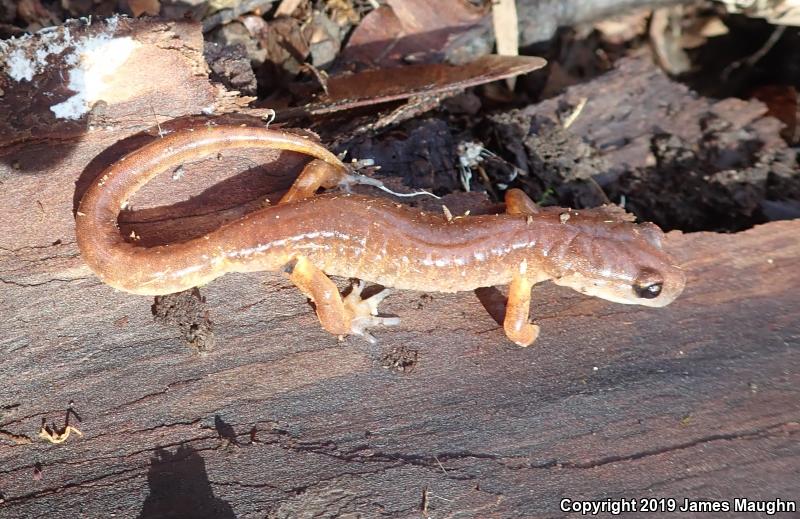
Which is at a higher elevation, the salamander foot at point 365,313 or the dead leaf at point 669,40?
the dead leaf at point 669,40

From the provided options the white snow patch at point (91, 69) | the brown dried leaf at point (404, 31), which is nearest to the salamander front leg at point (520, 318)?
the brown dried leaf at point (404, 31)

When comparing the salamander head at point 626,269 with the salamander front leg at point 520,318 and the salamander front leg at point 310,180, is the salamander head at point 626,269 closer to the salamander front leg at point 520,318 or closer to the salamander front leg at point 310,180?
the salamander front leg at point 520,318

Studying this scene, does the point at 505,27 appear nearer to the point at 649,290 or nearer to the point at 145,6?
the point at 649,290

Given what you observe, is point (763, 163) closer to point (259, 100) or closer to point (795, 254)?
point (795, 254)

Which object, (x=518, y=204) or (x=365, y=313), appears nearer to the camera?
(x=365, y=313)

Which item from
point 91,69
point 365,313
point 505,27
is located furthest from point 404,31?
point 365,313

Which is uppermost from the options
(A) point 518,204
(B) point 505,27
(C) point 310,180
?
(B) point 505,27

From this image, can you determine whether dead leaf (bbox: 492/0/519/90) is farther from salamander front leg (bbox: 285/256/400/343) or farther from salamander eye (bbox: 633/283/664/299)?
salamander front leg (bbox: 285/256/400/343)
